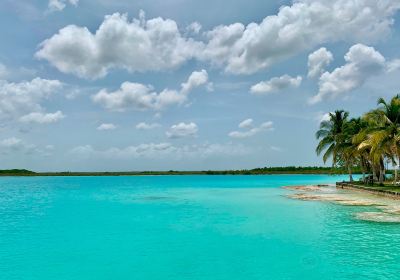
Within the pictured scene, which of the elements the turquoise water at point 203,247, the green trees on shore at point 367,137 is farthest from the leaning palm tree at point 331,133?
the turquoise water at point 203,247

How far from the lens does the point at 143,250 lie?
559 inches

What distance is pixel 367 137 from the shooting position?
129ft

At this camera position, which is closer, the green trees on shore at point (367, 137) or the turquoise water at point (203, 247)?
the turquoise water at point (203, 247)

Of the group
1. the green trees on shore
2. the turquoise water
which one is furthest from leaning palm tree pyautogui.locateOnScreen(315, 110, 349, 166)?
the turquoise water

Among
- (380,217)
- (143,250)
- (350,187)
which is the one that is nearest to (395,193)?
(380,217)

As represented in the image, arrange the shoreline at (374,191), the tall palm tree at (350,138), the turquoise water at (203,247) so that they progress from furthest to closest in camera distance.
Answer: the tall palm tree at (350,138)
the shoreline at (374,191)
the turquoise water at (203,247)

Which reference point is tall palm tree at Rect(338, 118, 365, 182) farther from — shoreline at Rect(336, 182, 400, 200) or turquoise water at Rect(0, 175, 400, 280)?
turquoise water at Rect(0, 175, 400, 280)

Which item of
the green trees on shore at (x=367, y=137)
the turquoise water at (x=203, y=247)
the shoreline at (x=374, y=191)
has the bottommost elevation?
the turquoise water at (x=203, y=247)

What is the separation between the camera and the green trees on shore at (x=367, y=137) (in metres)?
33.0

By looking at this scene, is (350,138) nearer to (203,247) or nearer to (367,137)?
(367,137)

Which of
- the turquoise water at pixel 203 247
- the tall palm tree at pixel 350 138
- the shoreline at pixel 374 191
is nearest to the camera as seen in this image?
the turquoise water at pixel 203 247

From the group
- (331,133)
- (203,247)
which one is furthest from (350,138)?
(203,247)

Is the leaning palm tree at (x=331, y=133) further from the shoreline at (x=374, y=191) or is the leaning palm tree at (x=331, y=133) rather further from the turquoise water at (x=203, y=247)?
the turquoise water at (x=203, y=247)

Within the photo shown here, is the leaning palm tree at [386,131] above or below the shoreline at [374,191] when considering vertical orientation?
above
